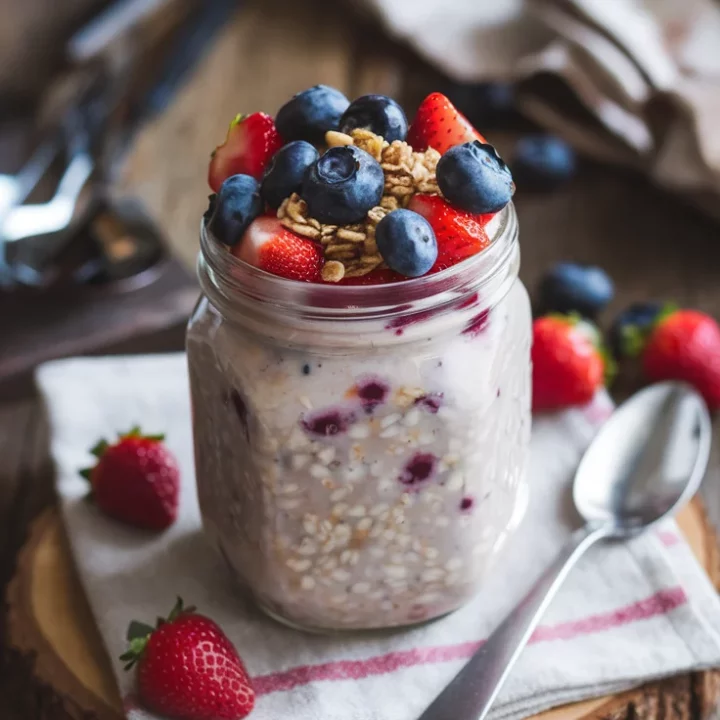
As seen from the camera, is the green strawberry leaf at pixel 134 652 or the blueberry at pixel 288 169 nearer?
the blueberry at pixel 288 169

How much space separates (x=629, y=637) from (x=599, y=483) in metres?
0.20

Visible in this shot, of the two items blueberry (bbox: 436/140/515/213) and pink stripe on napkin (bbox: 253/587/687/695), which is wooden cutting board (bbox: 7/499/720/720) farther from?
blueberry (bbox: 436/140/515/213)

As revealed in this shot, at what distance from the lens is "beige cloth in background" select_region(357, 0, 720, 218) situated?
1647 millimetres

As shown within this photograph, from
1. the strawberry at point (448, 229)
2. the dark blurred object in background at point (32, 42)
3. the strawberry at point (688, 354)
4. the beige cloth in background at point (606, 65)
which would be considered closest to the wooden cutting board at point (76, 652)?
the strawberry at point (688, 354)

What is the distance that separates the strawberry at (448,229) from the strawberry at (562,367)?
453 millimetres

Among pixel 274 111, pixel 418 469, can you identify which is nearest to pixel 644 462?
pixel 418 469

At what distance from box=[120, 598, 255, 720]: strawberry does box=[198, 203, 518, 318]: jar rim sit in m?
0.31

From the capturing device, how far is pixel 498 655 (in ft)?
2.98

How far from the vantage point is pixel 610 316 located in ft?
5.21

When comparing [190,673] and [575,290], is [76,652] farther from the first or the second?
[575,290]

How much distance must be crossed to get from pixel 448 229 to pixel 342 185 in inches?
3.6

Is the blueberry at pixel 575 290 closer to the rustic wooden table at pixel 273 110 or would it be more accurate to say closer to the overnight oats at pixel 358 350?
the rustic wooden table at pixel 273 110

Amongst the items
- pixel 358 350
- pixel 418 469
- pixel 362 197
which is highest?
pixel 362 197

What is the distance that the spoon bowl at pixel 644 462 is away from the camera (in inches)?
42.8
